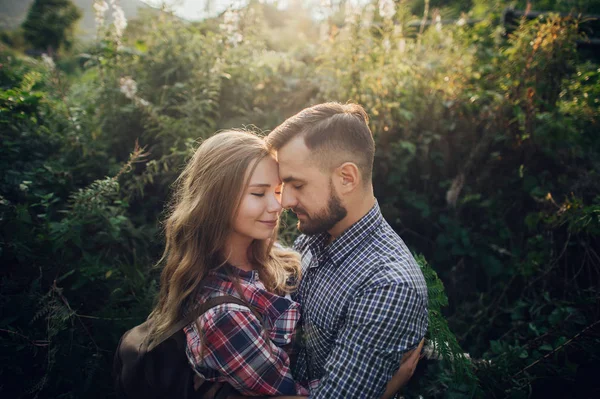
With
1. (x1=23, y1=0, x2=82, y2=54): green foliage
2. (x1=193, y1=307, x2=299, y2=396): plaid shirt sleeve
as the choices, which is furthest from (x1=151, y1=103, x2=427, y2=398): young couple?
(x1=23, y1=0, x2=82, y2=54): green foliage

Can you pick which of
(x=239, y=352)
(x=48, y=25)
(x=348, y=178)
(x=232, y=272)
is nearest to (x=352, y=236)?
(x=348, y=178)

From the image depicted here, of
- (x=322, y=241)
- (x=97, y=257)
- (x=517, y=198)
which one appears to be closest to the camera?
(x=322, y=241)

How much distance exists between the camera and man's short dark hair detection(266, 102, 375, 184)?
6.86 feet

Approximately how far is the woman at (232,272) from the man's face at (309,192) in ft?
0.42

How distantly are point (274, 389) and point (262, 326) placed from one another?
0.30 meters

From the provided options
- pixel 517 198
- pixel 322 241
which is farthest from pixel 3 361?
pixel 517 198

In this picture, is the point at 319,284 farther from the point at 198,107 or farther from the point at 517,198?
the point at 517,198

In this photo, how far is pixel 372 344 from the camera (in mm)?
1637

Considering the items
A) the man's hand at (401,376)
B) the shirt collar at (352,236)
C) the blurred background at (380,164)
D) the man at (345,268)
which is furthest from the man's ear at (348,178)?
the man's hand at (401,376)

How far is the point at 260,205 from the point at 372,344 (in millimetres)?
961

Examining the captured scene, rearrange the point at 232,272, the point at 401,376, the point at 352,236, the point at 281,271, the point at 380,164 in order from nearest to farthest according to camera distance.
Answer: the point at 401,376 → the point at 352,236 → the point at 232,272 → the point at 281,271 → the point at 380,164

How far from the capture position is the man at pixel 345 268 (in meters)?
1.65

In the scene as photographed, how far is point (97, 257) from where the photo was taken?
2.83 meters

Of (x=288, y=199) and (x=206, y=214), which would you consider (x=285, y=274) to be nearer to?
(x=288, y=199)
